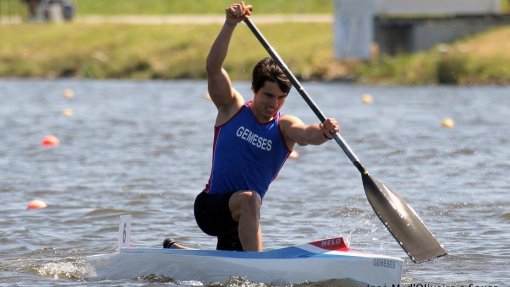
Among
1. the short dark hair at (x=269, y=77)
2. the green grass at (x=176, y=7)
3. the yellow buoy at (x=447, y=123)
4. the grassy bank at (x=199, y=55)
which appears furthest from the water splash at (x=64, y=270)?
the green grass at (x=176, y=7)

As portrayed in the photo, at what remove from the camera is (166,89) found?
125ft

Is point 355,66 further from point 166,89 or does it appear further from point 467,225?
point 467,225

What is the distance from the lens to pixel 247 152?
9.10 meters

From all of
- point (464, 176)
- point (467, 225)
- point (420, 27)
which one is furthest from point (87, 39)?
point (467, 225)

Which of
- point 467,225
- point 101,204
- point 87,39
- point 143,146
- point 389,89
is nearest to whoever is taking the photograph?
point 467,225

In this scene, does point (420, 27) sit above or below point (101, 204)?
above

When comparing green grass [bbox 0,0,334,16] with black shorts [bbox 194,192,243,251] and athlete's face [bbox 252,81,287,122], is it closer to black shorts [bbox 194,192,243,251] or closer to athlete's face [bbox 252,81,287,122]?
black shorts [bbox 194,192,243,251]

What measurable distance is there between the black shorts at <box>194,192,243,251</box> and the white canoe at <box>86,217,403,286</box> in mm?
175

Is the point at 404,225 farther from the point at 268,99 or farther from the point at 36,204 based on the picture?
the point at 36,204

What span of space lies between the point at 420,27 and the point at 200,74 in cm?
812

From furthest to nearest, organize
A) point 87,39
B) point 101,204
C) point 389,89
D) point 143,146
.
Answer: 1. point 87,39
2. point 389,89
3. point 143,146
4. point 101,204

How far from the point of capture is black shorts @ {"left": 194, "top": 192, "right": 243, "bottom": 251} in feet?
30.0

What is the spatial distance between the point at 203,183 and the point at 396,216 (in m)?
6.35

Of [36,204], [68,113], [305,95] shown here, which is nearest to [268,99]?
[305,95]
